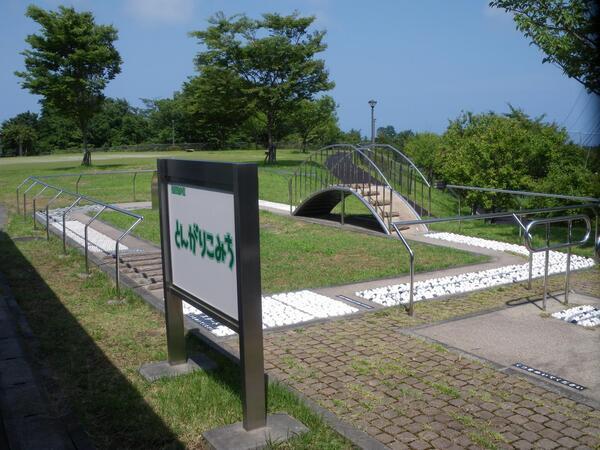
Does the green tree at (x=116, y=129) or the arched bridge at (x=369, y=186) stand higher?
the green tree at (x=116, y=129)

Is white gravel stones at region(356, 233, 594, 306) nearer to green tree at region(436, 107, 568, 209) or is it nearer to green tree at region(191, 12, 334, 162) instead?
green tree at region(436, 107, 568, 209)

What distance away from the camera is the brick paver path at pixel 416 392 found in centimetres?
371

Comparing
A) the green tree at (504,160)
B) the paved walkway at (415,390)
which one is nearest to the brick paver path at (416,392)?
the paved walkway at (415,390)

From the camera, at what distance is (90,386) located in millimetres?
4484

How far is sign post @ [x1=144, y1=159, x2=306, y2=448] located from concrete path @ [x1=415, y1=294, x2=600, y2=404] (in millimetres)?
2157

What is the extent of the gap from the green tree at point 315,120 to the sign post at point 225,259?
29686 millimetres

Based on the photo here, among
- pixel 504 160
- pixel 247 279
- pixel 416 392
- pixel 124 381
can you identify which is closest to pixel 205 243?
pixel 247 279

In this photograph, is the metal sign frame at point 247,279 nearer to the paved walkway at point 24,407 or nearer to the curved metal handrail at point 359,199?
the paved walkway at point 24,407

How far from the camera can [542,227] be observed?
42.9ft

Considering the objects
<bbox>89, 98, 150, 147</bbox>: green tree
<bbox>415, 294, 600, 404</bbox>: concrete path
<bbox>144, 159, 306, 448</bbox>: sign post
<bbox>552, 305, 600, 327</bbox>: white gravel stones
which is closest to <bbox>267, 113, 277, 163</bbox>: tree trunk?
<bbox>415, 294, 600, 404</bbox>: concrete path

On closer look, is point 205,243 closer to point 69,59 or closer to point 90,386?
point 90,386

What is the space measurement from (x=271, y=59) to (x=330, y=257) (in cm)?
2427

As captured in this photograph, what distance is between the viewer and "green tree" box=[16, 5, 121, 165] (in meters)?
30.1

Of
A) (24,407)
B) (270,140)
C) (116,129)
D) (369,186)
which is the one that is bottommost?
(24,407)
